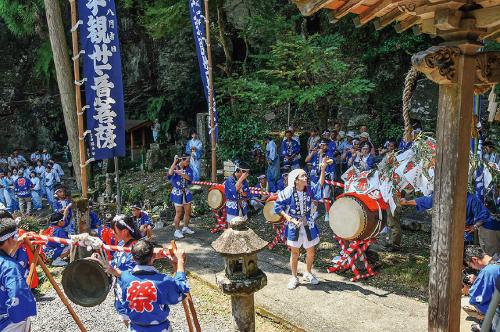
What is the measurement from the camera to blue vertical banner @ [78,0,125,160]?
24.9 ft

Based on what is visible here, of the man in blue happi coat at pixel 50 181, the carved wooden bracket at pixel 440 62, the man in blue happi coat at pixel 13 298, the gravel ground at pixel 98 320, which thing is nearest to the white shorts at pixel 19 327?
the man in blue happi coat at pixel 13 298

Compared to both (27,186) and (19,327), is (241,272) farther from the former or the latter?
(27,186)

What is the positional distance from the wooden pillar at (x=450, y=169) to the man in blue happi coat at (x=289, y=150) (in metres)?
9.33

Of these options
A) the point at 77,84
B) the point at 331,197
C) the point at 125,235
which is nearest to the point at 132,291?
the point at 125,235

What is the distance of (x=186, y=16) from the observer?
50.9 feet

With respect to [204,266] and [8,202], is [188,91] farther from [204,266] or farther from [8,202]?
[204,266]

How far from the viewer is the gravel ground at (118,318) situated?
234 inches

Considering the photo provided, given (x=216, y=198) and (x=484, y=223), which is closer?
(x=484, y=223)

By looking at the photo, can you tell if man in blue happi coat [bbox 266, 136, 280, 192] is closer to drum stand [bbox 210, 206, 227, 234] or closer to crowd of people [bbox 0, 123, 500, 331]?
crowd of people [bbox 0, 123, 500, 331]

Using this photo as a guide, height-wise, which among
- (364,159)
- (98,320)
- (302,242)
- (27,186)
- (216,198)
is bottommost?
(98,320)

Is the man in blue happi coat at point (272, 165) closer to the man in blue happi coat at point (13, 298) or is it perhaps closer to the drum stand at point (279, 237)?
the drum stand at point (279, 237)

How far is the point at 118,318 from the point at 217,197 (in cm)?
395

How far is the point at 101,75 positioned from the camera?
775 centimetres

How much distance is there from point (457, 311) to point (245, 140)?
421 inches
